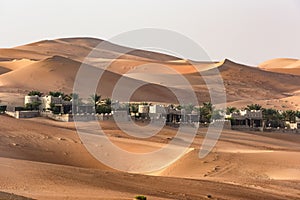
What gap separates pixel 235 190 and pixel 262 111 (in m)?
24.0

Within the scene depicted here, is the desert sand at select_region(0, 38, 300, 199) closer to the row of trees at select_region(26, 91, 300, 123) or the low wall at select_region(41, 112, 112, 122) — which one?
the low wall at select_region(41, 112, 112, 122)

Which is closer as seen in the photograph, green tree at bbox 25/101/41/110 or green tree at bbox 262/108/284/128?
green tree at bbox 25/101/41/110

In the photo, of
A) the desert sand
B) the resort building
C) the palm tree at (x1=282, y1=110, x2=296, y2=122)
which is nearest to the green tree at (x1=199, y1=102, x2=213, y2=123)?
the resort building

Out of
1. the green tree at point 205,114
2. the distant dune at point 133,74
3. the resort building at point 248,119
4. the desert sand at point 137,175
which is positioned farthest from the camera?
the distant dune at point 133,74

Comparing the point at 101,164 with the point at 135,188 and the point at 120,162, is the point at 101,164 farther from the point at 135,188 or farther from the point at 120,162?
the point at 135,188

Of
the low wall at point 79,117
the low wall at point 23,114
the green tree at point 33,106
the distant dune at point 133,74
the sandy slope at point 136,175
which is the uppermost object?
the distant dune at point 133,74

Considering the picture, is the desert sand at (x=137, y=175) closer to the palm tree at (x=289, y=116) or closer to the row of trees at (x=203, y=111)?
the row of trees at (x=203, y=111)

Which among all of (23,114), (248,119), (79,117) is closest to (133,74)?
(248,119)

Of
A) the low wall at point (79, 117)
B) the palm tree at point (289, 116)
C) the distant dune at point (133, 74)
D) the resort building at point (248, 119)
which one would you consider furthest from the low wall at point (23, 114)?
the palm tree at point (289, 116)

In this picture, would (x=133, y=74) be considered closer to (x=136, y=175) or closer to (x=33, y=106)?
(x=33, y=106)

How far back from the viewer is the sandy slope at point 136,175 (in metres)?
13.2

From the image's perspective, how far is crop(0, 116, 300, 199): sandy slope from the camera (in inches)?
519

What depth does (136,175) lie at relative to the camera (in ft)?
52.5

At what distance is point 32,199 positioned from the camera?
10.2 meters
